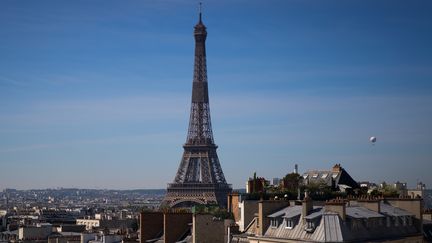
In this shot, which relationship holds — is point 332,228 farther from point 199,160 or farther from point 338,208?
point 199,160

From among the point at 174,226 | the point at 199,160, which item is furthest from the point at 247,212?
the point at 199,160

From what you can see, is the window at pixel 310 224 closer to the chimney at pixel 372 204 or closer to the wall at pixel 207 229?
the chimney at pixel 372 204

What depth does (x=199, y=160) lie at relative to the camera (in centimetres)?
16300

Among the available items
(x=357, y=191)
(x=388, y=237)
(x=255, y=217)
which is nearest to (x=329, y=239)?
(x=388, y=237)

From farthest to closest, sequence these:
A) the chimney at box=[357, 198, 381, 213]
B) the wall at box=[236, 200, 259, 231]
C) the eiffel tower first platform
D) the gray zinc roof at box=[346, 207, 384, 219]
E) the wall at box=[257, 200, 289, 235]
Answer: the eiffel tower first platform, the wall at box=[236, 200, 259, 231], the chimney at box=[357, 198, 381, 213], the wall at box=[257, 200, 289, 235], the gray zinc roof at box=[346, 207, 384, 219]

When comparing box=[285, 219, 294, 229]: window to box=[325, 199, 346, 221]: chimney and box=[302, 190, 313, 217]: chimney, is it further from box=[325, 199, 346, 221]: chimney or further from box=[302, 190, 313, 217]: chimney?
box=[325, 199, 346, 221]: chimney

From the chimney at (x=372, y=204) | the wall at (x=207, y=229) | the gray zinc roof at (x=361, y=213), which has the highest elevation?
the chimney at (x=372, y=204)

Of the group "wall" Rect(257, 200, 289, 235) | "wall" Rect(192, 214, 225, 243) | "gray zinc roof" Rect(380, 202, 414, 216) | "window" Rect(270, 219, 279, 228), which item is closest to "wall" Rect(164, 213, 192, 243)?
"wall" Rect(192, 214, 225, 243)

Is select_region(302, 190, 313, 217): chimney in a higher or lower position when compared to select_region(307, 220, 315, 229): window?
higher

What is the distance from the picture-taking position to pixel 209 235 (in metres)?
36.7

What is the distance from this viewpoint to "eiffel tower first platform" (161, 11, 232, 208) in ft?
518

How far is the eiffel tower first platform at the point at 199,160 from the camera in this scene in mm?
157875

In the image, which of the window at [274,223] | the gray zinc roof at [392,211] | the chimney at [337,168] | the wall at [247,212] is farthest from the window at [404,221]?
the chimney at [337,168]

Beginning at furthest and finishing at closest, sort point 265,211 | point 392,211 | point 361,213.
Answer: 1. point 392,211
2. point 265,211
3. point 361,213
